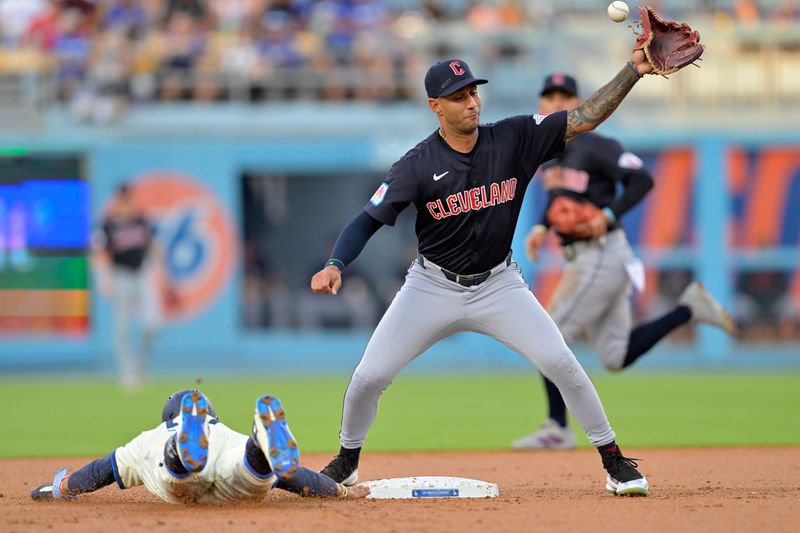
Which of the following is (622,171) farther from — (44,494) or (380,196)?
(44,494)

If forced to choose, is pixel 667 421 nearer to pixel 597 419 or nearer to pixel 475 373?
pixel 597 419

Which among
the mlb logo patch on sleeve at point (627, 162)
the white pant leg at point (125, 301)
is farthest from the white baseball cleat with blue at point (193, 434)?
the white pant leg at point (125, 301)

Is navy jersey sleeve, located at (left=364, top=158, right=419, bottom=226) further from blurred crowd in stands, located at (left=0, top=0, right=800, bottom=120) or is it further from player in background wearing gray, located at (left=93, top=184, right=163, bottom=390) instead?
blurred crowd in stands, located at (left=0, top=0, right=800, bottom=120)

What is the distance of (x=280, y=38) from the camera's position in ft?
68.7

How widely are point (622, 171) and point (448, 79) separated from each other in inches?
120

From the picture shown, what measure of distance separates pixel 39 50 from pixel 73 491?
52.8 ft

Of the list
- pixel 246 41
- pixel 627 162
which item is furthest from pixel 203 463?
pixel 246 41

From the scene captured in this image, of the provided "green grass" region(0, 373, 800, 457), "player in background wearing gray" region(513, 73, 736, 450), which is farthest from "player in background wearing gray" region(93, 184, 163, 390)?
"player in background wearing gray" region(513, 73, 736, 450)

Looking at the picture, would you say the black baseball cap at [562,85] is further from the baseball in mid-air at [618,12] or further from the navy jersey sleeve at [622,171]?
the baseball in mid-air at [618,12]

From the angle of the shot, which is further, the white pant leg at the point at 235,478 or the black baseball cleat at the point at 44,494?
the black baseball cleat at the point at 44,494

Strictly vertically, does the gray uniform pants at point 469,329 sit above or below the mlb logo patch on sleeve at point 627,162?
below

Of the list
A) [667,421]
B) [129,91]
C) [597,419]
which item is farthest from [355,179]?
[597,419]

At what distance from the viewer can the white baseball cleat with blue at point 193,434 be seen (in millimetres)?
5492

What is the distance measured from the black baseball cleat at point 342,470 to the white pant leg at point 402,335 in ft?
0.54
